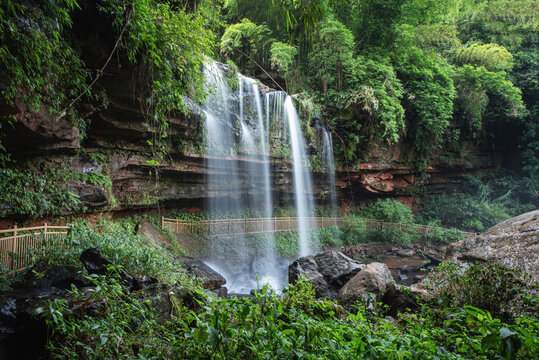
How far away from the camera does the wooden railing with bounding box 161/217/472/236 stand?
39.9 ft

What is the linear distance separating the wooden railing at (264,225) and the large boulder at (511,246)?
963cm

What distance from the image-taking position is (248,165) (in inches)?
535

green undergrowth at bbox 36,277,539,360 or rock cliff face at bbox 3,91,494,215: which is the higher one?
rock cliff face at bbox 3,91,494,215

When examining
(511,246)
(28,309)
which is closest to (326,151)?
(511,246)

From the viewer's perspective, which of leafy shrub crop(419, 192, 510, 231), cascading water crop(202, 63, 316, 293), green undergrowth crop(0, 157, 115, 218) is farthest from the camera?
leafy shrub crop(419, 192, 510, 231)

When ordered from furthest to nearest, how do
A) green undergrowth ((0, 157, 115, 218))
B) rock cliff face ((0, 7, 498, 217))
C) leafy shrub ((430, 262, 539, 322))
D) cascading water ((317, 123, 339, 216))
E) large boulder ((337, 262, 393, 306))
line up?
1. cascading water ((317, 123, 339, 216))
2. green undergrowth ((0, 157, 115, 218))
3. rock cliff face ((0, 7, 498, 217))
4. large boulder ((337, 262, 393, 306))
5. leafy shrub ((430, 262, 539, 322))

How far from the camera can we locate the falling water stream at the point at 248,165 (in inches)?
477

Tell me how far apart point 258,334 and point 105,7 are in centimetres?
615

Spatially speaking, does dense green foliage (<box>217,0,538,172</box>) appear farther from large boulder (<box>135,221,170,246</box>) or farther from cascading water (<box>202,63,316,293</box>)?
large boulder (<box>135,221,170,246</box>)

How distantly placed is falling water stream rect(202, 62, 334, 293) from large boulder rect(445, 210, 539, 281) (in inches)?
277

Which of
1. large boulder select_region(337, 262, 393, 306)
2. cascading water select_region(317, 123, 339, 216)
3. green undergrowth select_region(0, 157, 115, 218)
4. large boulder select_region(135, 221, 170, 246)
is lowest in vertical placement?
large boulder select_region(337, 262, 393, 306)

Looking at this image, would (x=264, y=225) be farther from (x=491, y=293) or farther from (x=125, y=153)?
(x=491, y=293)

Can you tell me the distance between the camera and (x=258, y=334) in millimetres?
1741

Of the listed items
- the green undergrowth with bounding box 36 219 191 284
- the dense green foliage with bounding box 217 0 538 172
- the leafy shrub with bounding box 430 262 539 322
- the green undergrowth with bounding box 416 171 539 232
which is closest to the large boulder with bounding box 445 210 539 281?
the leafy shrub with bounding box 430 262 539 322
